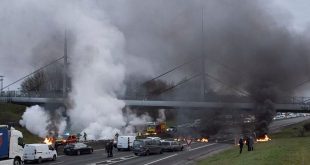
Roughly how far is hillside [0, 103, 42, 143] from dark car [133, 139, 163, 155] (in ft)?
60.3

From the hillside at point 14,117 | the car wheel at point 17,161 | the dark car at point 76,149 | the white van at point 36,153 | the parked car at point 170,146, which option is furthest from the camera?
the hillside at point 14,117

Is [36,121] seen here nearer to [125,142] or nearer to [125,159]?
[125,142]

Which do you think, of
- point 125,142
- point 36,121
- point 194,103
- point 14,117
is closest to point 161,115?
point 194,103

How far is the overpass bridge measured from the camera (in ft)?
242

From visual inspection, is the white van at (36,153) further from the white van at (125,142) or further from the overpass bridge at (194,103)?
the overpass bridge at (194,103)

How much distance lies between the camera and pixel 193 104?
8000 cm

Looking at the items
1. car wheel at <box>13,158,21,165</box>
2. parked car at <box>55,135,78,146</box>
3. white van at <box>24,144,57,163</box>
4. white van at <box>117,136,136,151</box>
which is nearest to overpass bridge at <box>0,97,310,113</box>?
parked car at <box>55,135,78,146</box>

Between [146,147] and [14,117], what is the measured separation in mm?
31215

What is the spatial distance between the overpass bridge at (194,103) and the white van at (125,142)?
20010 millimetres

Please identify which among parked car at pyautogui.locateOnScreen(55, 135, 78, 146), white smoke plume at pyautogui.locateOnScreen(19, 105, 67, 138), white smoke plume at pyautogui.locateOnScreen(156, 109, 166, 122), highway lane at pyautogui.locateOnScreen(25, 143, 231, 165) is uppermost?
white smoke plume at pyautogui.locateOnScreen(156, 109, 166, 122)

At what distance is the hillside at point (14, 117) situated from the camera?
6376 cm

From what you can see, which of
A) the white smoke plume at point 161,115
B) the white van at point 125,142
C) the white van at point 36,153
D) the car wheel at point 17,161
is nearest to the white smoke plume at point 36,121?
the white van at point 125,142

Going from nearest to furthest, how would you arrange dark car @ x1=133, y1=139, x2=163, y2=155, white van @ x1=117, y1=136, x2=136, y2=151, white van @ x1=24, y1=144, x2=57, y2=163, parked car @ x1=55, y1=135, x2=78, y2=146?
white van @ x1=24, y1=144, x2=57, y2=163, dark car @ x1=133, y1=139, x2=163, y2=155, white van @ x1=117, y1=136, x2=136, y2=151, parked car @ x1=55, y1=135, x2=78, y2=146

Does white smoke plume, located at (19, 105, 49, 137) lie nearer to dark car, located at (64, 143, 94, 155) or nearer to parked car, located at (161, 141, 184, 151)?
dark car, located at (64, 143, 94, 155)
